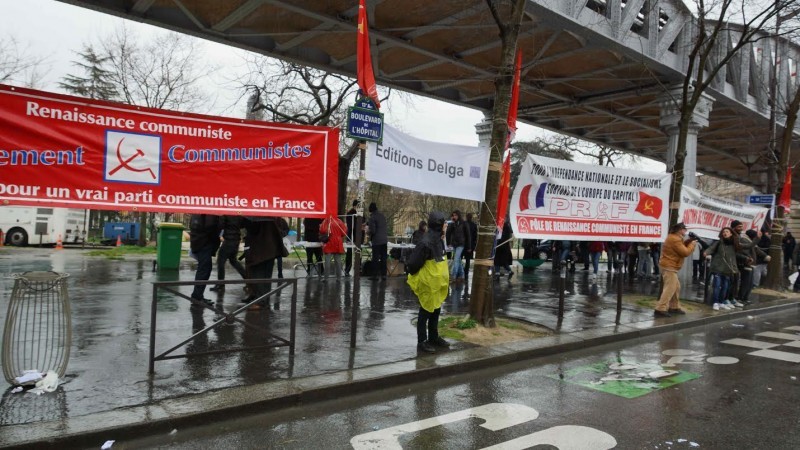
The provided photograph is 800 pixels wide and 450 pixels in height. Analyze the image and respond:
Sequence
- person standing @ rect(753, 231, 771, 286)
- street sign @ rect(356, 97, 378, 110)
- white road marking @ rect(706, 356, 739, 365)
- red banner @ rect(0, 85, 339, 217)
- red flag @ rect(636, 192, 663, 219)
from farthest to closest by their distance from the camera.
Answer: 1. person standing @ rect(753, 231, 771, 286)
2. red flag @ rect(636, 192, 663, 219)
3. white road marking @ rect(706, 356, 739, 365)
4. street sign @ rect(356, 97, 378, 110)
5. red banner @ rect(0, 85, 339, 217)

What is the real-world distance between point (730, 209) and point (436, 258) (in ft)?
38.5

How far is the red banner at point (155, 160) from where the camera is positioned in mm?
4668

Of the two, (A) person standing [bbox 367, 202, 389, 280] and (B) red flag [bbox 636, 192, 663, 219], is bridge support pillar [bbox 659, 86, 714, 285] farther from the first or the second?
(A) person standing [bbox 367, 202, 389, 280]

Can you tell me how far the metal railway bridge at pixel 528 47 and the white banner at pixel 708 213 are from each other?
2482 mm

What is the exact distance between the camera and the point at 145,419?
403 centimetres

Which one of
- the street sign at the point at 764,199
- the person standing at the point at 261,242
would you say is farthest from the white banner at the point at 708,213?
the person standing at the point at 261,242

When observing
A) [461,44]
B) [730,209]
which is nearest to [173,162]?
[461,44]

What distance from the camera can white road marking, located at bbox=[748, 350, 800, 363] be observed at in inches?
296

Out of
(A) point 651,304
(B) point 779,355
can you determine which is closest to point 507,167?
(B) point 779,355

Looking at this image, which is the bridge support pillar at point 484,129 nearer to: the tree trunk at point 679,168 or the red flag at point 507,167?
the tree trunk at point 679,168

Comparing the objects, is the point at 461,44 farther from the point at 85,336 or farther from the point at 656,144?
the point at 656,144

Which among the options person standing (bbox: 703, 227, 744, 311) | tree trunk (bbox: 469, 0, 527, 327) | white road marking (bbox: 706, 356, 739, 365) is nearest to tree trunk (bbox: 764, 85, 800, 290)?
person standing (bbox: 703, 227, 744, 311)

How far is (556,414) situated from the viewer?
16.0 ft

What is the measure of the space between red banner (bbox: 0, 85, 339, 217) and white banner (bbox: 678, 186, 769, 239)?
947cm
